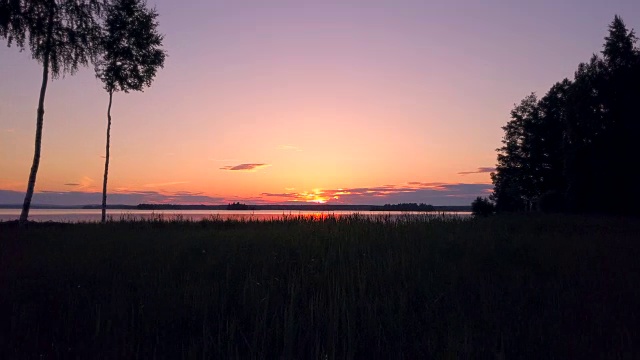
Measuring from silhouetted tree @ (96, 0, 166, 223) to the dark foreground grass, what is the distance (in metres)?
16.8

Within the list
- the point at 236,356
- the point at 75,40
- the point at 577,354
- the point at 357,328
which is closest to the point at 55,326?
the point at 236,356

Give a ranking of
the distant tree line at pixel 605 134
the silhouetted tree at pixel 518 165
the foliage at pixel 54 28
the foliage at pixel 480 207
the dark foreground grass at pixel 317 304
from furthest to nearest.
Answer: the silhouetted tree at pixel 518 165 < the foliage at pixel 480 207 < the distant tree line at pixel 605 134 < the foliage at pixel 54 28 < the dark foreground grass at pixel 317 304

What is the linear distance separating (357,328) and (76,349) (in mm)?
2891

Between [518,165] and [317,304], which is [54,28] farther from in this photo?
[518,165]

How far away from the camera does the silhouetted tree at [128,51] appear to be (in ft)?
78.3

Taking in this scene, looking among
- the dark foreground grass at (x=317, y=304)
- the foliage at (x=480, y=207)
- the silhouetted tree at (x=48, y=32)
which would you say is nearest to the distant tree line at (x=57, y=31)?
the silhouetted tree at (x=48, y=32)

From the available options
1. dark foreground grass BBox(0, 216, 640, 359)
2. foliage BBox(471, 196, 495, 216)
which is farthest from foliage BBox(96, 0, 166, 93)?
foliage BBox(471, 196, 495, 216)

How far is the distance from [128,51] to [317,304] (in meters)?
23.1

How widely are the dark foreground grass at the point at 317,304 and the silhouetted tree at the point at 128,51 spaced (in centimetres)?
1681

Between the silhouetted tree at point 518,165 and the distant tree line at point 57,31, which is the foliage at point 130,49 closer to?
the distant tree line at point 57,31

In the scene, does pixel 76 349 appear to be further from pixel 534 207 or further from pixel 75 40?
pixel 534 207

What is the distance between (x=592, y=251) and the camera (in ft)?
34.7

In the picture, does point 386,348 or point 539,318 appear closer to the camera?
point 386,348

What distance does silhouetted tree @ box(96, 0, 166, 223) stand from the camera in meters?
23.9
